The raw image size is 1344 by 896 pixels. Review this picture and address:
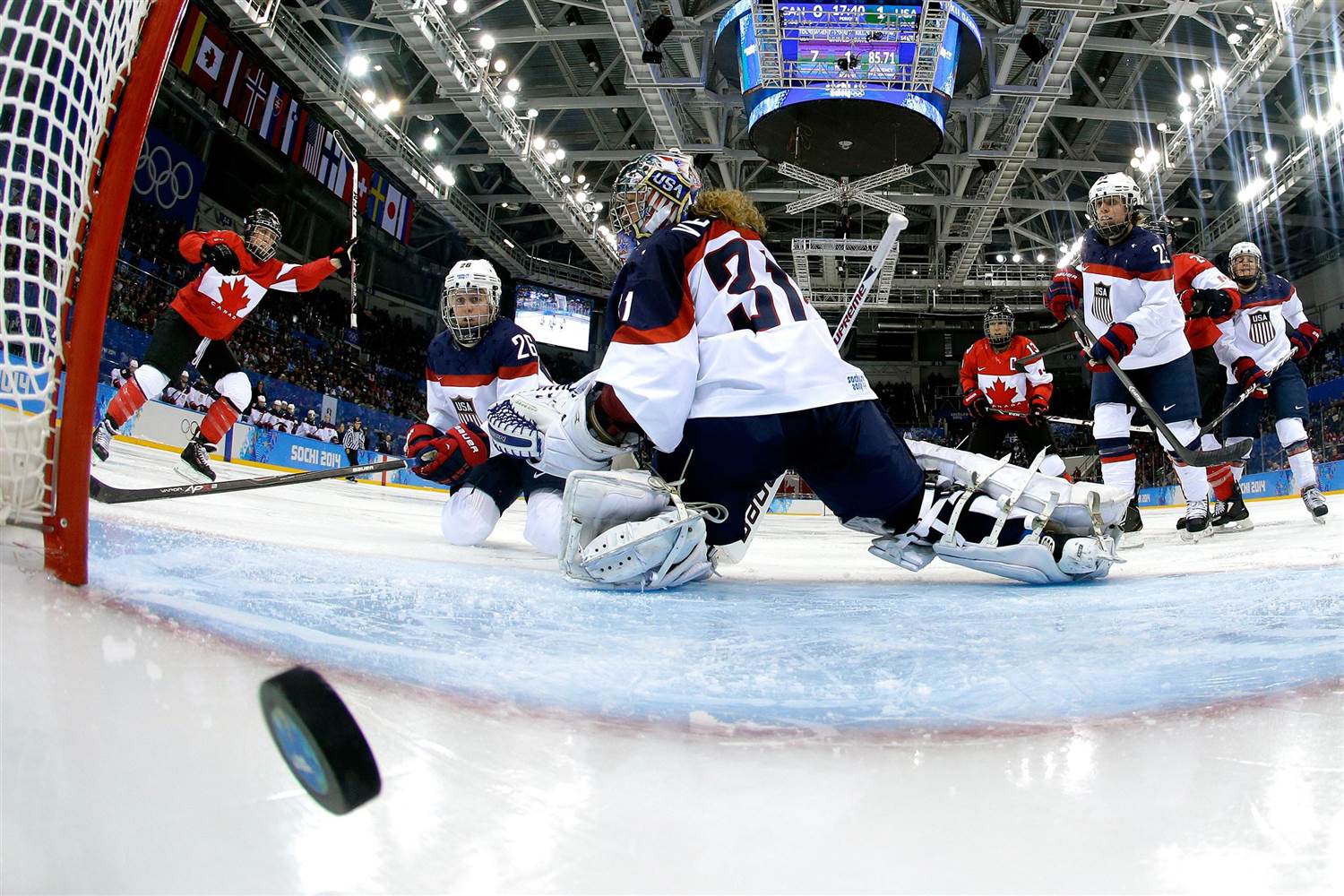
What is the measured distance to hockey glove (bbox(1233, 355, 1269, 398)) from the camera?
4.33m

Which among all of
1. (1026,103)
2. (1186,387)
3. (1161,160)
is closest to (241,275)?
(1186,387)

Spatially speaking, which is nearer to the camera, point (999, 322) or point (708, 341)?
point (708, 341)

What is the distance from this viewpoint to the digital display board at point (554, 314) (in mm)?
19328

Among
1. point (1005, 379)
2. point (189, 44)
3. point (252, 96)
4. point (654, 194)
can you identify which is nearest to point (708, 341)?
point (654, 194)

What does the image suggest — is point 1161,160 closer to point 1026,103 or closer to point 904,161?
point 1026,103

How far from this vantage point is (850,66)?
8336 mm

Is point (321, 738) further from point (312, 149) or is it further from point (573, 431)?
point (312, 149)

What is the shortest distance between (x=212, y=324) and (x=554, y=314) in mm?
15365

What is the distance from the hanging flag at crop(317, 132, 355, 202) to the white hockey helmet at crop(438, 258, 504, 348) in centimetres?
1003

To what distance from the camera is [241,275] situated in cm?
472

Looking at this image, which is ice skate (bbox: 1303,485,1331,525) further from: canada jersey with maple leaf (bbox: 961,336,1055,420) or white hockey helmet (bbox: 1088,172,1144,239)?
canada jersey with maple leaf (bbox: 961,336,1055,420)

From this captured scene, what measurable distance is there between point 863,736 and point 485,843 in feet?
1.18

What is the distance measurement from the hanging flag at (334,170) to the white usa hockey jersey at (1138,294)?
1090cm

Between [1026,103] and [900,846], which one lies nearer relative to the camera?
[900,846]
